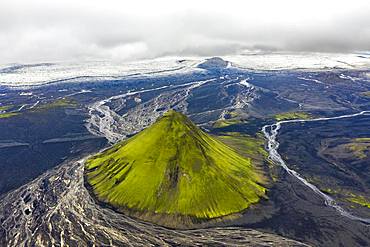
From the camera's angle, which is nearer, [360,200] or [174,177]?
[174,177]

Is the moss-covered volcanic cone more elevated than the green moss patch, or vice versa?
the moss-covered volcanic cone

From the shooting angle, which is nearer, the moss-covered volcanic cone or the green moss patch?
the moss-covered volcanic cone

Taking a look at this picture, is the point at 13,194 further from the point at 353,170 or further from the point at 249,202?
the point at 353,170

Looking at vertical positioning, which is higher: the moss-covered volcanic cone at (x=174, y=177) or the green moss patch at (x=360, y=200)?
the moss-covered volcanic cone at (x=174, y=177)

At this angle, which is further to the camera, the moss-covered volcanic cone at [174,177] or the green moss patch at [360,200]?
the green moss patch at [360,200]

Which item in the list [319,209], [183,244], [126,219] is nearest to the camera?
[183,244]

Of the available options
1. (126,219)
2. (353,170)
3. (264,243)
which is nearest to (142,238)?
(126,219)

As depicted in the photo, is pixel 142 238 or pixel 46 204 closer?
pixel 142 238

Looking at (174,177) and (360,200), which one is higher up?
(174,177)
